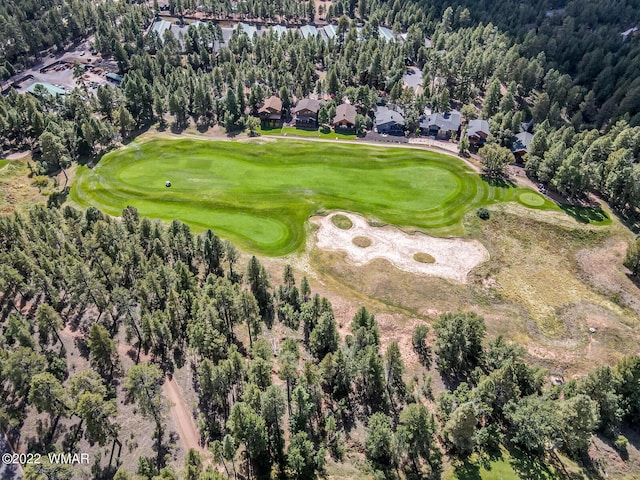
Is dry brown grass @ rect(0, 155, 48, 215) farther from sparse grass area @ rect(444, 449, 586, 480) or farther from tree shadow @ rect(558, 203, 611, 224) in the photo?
tree shadow @ rect(558, 203, 611, 224)

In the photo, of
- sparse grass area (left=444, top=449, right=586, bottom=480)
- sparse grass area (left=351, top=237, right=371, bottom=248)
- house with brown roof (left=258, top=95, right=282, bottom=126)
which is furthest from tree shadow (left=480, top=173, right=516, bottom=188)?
sparse grass area (left=444, top=449, right=586, bottom=480)

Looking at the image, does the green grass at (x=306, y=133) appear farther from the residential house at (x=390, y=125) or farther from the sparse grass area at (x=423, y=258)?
the sparse grass area at (x=423, y=258)

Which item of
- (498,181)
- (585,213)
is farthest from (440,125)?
(585,213)

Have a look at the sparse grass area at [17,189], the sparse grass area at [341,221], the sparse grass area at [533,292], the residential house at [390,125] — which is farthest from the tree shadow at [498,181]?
the sparse grass area at [17,189]

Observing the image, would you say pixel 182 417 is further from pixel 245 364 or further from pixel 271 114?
pixel 271 114

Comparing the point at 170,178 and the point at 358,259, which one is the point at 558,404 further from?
the point at 170,178

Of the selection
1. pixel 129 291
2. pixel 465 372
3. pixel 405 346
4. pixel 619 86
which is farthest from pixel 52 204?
pixel 619 86
